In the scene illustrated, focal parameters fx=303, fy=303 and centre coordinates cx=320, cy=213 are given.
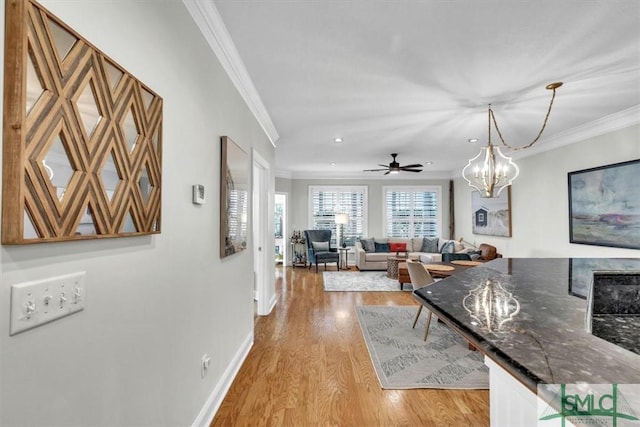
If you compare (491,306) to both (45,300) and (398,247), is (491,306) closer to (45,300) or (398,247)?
(45,300)

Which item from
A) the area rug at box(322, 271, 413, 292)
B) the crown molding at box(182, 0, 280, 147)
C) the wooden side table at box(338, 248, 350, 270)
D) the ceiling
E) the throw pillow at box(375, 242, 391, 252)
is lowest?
the area rug at box(322, 271, 413, 292)

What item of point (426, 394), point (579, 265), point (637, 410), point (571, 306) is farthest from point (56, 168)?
point (426, 394)

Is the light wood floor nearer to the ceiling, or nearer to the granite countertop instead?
the granite countertop

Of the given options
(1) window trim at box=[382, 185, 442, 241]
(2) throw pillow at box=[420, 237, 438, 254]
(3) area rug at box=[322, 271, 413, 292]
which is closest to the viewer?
(3) area rug at box=[322, 271, 413, 292]

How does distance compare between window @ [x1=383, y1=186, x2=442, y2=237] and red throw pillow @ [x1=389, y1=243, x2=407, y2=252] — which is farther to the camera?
window @ [x1=383, y1=186, x2=442, y2=237]

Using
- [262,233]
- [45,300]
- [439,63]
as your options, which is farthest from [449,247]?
[45,300]

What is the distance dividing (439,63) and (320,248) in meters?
5.79

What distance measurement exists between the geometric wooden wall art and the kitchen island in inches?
41.1

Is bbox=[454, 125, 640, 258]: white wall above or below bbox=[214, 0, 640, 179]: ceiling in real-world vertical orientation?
below

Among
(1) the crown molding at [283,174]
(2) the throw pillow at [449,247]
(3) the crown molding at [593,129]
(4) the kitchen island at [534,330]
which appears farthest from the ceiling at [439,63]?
(1) the crown molding at [283,174]

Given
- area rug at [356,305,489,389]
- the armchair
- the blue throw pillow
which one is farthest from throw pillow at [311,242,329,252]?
area rug at [356,305,489,389]

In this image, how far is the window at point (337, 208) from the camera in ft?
27.5

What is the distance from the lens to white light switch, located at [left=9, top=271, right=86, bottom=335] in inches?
27.8

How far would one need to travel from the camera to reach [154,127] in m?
1.26
